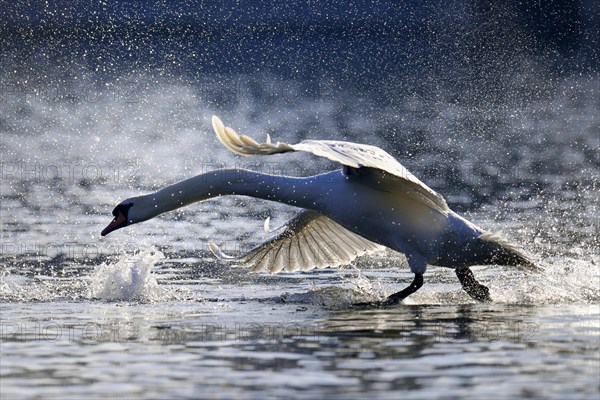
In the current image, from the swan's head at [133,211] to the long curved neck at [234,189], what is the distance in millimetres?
64

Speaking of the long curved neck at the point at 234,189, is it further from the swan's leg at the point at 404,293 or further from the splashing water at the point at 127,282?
the swan's leg at the point at 404,293

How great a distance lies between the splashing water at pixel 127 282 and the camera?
42.7 feet

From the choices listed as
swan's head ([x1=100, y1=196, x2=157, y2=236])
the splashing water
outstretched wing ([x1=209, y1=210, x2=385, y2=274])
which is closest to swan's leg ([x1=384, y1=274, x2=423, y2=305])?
outstretched wing ([x1=209, y1=210, x2=385, y2=274])

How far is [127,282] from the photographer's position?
13156 mm

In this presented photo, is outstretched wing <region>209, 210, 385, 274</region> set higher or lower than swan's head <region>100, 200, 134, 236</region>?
lower

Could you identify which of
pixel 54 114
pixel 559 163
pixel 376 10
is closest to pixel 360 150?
pixel 559 163

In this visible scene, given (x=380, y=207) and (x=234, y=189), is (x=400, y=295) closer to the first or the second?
(x=380, y=207)

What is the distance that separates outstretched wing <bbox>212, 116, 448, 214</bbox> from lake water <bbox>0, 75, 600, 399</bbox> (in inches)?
42.7

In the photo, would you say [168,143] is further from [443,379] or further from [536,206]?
[443,379]

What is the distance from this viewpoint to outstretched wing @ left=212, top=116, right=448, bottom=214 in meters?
10.9

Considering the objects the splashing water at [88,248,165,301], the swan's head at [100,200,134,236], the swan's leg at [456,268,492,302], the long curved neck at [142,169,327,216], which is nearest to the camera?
the long curved neck at [142,169,327,216]

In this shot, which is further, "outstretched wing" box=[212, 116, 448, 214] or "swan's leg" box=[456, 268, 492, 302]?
"swan's leg" box=[456, 268, 492, 302]

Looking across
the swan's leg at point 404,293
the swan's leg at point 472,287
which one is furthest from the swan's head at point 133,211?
the swan's leg at point 472,287

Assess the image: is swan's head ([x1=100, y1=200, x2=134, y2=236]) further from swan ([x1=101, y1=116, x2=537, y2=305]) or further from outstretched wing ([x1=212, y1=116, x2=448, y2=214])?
outstretched wing ([x1=212, y1=116, x2=448, y2=214])
